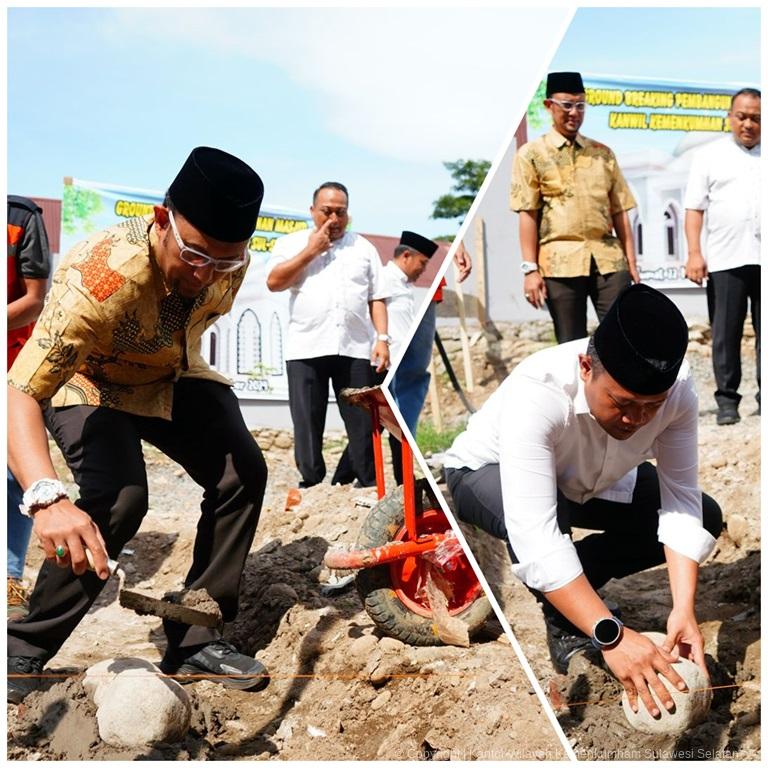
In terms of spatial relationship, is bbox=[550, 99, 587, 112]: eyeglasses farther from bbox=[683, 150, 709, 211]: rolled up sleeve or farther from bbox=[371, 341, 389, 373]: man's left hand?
bbox=[371, 341, 389, 373]: man's left hand

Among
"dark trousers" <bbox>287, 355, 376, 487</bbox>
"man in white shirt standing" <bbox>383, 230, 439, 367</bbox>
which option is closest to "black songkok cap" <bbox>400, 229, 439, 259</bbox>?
"man in white shirt standing" <bbox>383, 230, 439, 367</bbox>

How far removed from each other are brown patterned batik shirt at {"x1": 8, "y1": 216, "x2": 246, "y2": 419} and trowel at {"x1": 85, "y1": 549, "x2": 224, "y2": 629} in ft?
1.92

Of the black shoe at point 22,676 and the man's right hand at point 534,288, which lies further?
the man's right hand at point 534,288

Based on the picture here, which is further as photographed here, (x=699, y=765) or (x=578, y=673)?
(x=578, y=673)

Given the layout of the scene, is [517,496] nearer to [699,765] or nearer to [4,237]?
[699,765]

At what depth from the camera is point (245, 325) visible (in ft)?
15.2

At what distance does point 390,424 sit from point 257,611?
100 cm

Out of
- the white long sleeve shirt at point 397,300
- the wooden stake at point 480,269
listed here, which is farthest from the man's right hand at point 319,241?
the wooden stake at point 480,269

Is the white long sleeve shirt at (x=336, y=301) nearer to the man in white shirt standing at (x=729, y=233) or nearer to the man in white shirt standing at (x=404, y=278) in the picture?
the man in white shirt standing at (x=404, y=278)

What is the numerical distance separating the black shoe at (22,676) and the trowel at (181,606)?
325 millimetres

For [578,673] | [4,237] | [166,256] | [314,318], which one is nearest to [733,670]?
[578,673]

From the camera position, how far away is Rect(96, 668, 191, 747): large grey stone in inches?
111

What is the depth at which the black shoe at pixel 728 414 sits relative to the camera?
470cm

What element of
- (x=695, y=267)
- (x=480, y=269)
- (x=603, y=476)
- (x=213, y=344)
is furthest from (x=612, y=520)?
(x=213, y=344)
